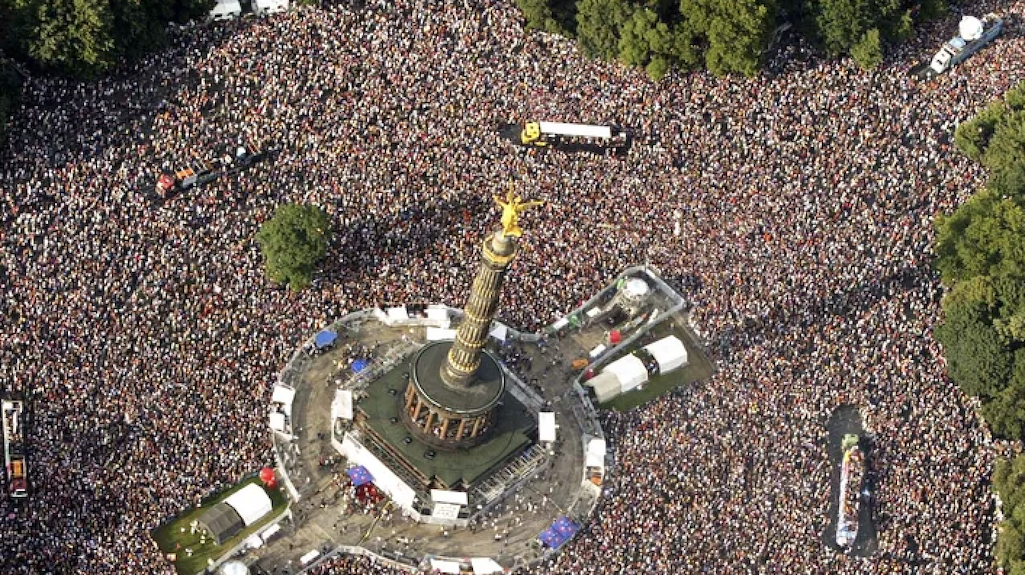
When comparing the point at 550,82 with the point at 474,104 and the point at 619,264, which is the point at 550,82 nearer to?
the point at 474,104

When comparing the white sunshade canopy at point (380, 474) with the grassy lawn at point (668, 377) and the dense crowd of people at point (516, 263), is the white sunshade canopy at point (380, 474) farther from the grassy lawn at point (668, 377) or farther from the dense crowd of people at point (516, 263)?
the grassy lawn at point (668, 377)

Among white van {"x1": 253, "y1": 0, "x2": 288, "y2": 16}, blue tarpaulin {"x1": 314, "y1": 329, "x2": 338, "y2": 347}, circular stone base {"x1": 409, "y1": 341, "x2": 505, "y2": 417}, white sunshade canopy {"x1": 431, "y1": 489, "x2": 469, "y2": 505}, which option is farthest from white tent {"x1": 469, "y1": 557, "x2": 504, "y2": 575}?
white van {"x1": 253, "y1": 0, "x2": 288, "y2": 16}

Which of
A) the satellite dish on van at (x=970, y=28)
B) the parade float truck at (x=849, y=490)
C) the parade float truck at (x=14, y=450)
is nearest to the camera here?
the parade float truck at (x=14, y=450)

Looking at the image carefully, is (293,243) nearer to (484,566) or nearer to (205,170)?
(205,170)

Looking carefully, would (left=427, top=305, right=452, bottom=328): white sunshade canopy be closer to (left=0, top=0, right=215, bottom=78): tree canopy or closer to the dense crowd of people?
the dense crowd of people

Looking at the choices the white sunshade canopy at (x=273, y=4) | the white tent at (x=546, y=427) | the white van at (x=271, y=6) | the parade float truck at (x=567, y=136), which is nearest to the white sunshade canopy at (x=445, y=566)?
the white tent at (x=546, y=427)

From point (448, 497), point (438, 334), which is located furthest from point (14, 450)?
point (438, 334)

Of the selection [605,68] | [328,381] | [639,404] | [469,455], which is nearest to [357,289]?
[328,381]
